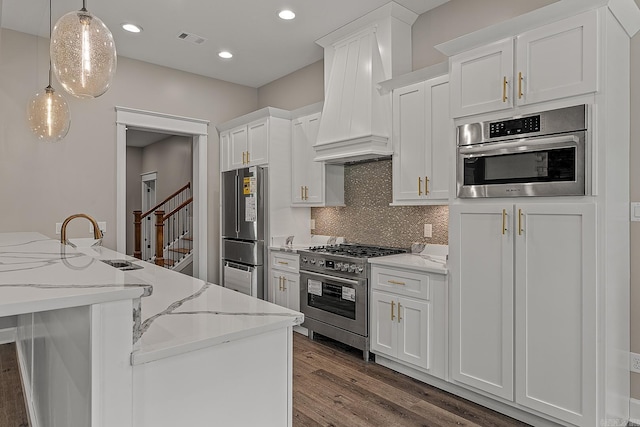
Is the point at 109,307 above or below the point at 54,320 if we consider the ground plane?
above

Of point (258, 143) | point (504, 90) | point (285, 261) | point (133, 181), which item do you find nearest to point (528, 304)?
point (504, 90)

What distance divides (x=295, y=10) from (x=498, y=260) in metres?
2.66

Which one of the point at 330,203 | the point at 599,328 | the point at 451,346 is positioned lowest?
the point at 451,346

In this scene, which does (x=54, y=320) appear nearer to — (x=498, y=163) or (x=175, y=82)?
(x=498, y=163)

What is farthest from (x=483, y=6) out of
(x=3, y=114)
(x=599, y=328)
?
(x=3, y=114)

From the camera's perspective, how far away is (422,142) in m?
3.24

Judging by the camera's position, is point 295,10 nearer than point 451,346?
No

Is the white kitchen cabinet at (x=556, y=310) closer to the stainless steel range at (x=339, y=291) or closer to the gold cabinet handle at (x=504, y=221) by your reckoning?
the gold cabinet handle at (x=504, y=221)

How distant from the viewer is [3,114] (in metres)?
3.83

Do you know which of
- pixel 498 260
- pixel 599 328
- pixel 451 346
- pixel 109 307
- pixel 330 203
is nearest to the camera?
pixel 109 307

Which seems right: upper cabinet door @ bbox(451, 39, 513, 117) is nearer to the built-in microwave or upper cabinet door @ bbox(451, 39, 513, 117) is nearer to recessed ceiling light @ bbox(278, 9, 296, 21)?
the built-in microwave

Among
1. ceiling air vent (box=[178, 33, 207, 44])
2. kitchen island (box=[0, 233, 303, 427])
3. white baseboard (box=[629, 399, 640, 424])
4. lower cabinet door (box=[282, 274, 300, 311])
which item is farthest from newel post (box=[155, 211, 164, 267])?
white baseboard (box=[629, 399, 640, 424])

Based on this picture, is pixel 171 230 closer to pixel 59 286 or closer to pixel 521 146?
pixel 521 146

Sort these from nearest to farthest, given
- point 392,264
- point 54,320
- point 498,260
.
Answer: point 54,320 < point 498,260 < point 392,264
